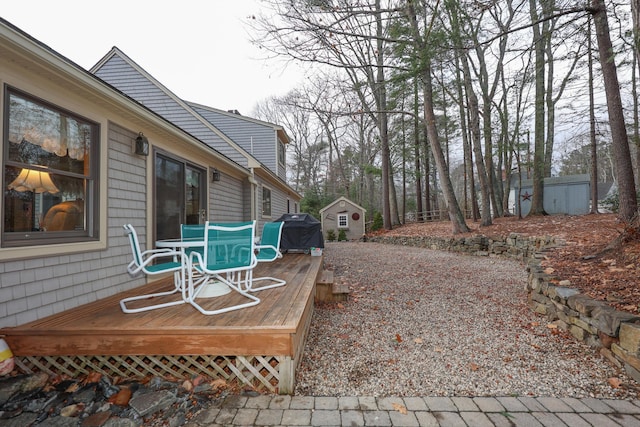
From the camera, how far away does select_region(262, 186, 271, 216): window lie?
9652 mm

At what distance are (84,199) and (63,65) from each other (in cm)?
128

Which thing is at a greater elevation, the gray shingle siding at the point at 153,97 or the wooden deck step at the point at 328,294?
the gray shingle siding at the point at 153,97

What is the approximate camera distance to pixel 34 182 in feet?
8.36

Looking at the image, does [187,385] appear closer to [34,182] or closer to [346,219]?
[34,182]

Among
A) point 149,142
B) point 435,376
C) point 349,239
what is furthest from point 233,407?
point 349,239

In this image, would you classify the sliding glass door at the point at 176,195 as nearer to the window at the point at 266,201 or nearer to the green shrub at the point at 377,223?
the window at the point at 266,201

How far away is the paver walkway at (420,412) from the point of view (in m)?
1.77

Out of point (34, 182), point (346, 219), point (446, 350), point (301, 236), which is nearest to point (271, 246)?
point (446, 350)

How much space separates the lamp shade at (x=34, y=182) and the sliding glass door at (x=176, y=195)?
1.50 m

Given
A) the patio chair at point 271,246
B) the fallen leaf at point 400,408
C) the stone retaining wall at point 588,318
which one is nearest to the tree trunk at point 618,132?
the stone retaining wall at point 588,318

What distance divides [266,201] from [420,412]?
8741 millimetres

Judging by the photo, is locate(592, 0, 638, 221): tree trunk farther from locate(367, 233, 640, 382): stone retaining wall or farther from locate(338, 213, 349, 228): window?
locate(338, 213, 349, 228): window

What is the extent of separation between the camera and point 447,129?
54.8 feet

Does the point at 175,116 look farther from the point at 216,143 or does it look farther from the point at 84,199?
the point at 84,199
